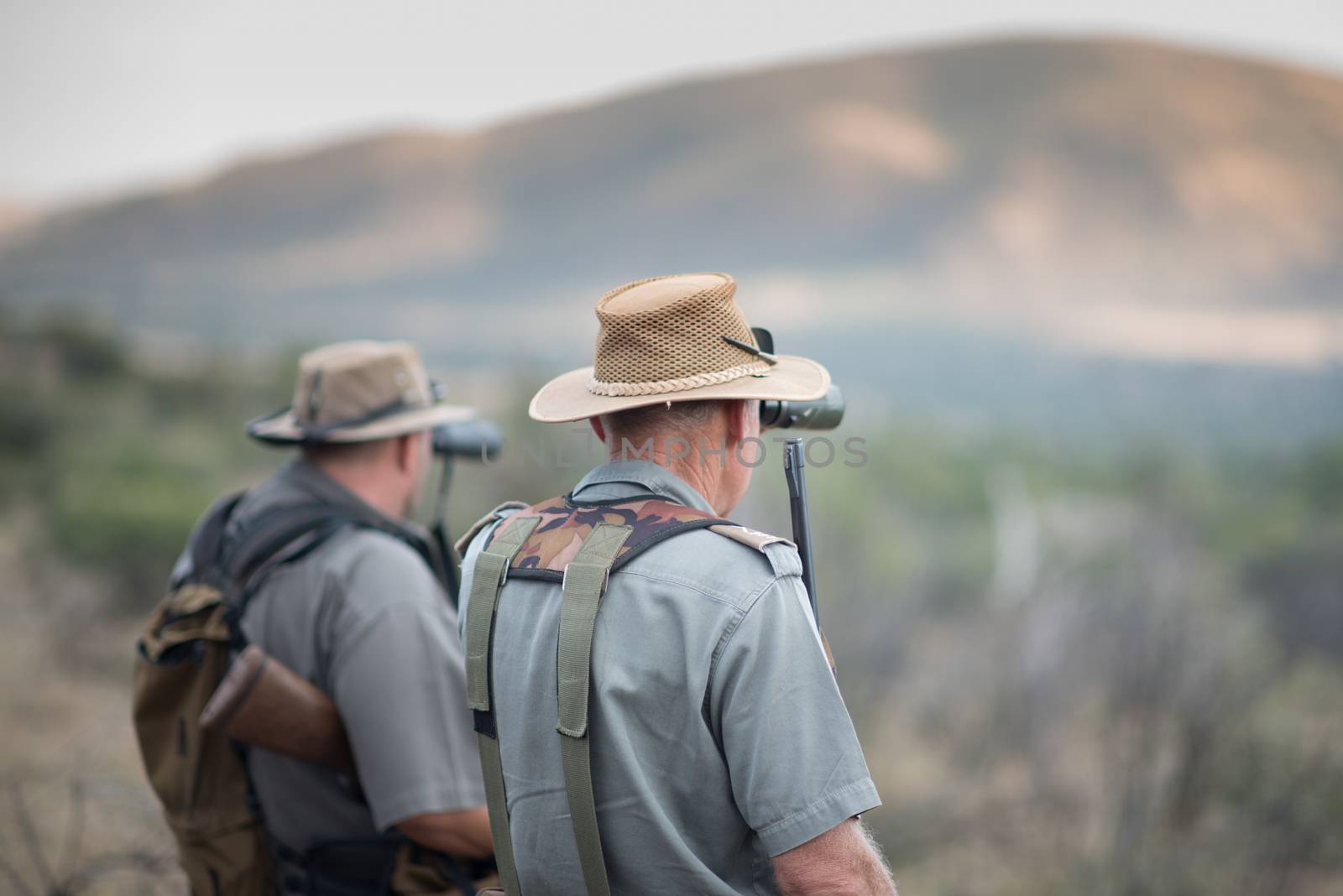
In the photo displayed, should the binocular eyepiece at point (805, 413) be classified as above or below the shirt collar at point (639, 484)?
above

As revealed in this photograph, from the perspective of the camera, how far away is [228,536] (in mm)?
2377

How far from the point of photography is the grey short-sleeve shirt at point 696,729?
1.27 m

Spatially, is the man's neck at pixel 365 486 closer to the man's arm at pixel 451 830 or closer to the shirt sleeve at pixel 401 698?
the shirt sleeve at pixel 401 698

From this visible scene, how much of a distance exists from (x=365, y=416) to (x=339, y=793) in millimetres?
872

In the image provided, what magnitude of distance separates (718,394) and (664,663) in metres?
0.38

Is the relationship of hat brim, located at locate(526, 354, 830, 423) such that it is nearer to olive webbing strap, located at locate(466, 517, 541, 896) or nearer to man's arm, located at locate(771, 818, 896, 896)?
olive webbing strap, located at locate(466, 517, 541, 896)

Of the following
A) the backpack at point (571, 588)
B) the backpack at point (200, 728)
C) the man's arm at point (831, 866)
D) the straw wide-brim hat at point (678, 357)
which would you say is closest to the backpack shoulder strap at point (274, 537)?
the backpack at point (200, 728)

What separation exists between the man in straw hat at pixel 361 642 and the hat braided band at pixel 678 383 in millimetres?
741

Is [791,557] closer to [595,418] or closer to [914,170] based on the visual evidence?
[595,418]

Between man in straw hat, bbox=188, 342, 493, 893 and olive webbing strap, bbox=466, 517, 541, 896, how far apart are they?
41 centimetres

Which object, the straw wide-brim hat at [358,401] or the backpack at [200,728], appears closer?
the backpack at [200,728]

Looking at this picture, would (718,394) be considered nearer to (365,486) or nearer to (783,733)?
(783,733)

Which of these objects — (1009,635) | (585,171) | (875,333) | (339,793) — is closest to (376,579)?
Answer: (339,793)

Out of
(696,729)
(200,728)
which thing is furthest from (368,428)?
(696,729)
